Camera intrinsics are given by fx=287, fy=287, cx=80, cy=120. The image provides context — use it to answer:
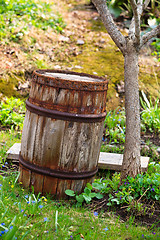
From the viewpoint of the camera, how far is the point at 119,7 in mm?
7191

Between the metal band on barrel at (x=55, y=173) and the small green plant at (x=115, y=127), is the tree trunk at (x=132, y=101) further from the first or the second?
the small green plant at (x=115, y=127)

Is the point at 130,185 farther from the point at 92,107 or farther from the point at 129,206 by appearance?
the point at 92,107

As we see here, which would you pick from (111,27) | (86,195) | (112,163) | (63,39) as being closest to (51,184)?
(86,195)

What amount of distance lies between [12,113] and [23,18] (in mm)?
2543

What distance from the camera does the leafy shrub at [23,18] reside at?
539cm

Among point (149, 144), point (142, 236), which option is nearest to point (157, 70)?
point (149, 144)

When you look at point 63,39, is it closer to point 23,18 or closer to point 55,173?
point 23,18

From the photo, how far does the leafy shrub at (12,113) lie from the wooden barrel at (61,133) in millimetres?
1572

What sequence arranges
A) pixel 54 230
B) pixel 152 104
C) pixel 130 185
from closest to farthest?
1. pixel 54 230
2. pixel 130 185
3. pixel 152 104

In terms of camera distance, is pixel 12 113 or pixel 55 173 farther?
pixel 12 113

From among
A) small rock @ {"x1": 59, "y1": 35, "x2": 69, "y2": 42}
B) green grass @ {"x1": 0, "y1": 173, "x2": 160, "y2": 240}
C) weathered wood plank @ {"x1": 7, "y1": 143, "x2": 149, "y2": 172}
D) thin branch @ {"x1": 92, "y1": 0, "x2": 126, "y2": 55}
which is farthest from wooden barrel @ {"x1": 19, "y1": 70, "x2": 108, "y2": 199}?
small rock @ {"x1": 59, "y1": 35, "x2": 69, "y2": 42}

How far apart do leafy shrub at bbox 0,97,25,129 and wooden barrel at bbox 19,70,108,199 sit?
157 centimetres

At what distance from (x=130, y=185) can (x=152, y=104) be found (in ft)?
9.10

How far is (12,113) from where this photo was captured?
166 inches
